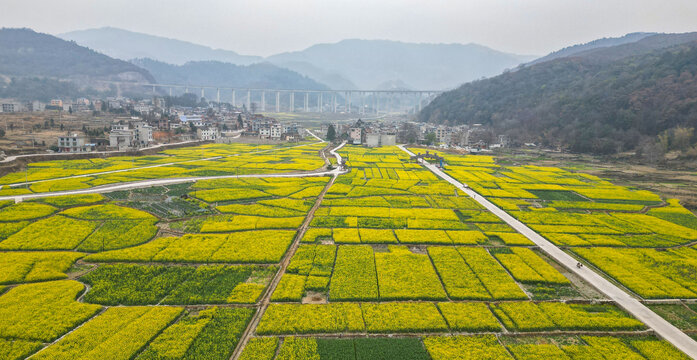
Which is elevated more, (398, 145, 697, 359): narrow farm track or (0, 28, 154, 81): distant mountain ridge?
(0, 28, 154, 81): distant mountain ridge

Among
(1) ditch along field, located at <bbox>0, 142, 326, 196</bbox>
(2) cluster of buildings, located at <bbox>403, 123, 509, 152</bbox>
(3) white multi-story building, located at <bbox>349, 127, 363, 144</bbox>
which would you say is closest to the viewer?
(1) ditch along field, located at <bbox>0, 142, 326, 196</bbox>

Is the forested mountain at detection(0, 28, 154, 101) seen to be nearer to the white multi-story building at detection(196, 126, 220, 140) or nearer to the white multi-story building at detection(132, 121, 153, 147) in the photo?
the white multi-story building at detection(196, 126, 220, 140)

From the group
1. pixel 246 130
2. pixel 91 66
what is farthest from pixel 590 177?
pixel 91 66

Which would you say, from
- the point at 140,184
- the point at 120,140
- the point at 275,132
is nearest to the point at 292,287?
the point at 140,184

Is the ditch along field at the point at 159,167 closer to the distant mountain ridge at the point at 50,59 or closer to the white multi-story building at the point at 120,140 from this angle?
the white multi-story building at the point at 120,140

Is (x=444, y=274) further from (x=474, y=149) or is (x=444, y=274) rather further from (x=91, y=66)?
(x=91, y=66)

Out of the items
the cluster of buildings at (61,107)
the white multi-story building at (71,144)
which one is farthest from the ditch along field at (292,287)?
the cluster of buildings at (61,107)

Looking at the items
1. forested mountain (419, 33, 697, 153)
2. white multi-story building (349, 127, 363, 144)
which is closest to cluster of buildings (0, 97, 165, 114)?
white multi-story building (349, 127, 363, 144)
